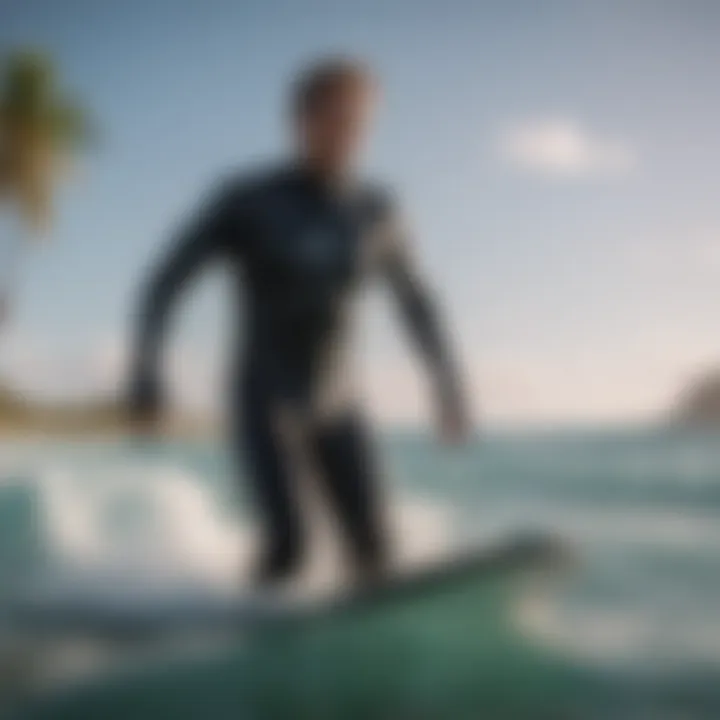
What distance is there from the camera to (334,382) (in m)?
1.10

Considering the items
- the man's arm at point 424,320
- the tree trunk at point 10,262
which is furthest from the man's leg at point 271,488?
the tree trunk at point 10,262

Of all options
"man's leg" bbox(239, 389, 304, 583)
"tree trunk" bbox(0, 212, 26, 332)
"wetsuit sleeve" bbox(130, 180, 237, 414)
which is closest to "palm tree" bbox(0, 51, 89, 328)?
"tree trunk" bbox(0, 212, 26, 332)

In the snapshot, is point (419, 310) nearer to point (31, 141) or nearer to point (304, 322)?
point (304, 322)

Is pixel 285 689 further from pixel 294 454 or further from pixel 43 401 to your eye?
pixel 43 401

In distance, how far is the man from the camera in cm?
109

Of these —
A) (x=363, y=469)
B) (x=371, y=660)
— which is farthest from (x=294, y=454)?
(x=371, y=660)

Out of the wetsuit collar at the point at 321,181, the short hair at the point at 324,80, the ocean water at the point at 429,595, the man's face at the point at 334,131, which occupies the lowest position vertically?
the ocean water at the point at 429,595

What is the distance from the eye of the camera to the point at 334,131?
1.13 metres

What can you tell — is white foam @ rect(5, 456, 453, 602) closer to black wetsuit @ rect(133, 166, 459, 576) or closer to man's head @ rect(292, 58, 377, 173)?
black wetsuit @ rect(133, 166, 459, 576)

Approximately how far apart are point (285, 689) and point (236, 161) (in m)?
0.51

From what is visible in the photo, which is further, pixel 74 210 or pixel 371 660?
pixel 74 210

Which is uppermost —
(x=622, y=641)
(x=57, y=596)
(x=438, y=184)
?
(x=438, y=184)

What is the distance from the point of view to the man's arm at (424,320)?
1111 millimetres

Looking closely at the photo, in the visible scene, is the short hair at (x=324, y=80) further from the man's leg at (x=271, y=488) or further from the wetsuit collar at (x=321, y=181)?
the man's leg at (x=271, y=488)
